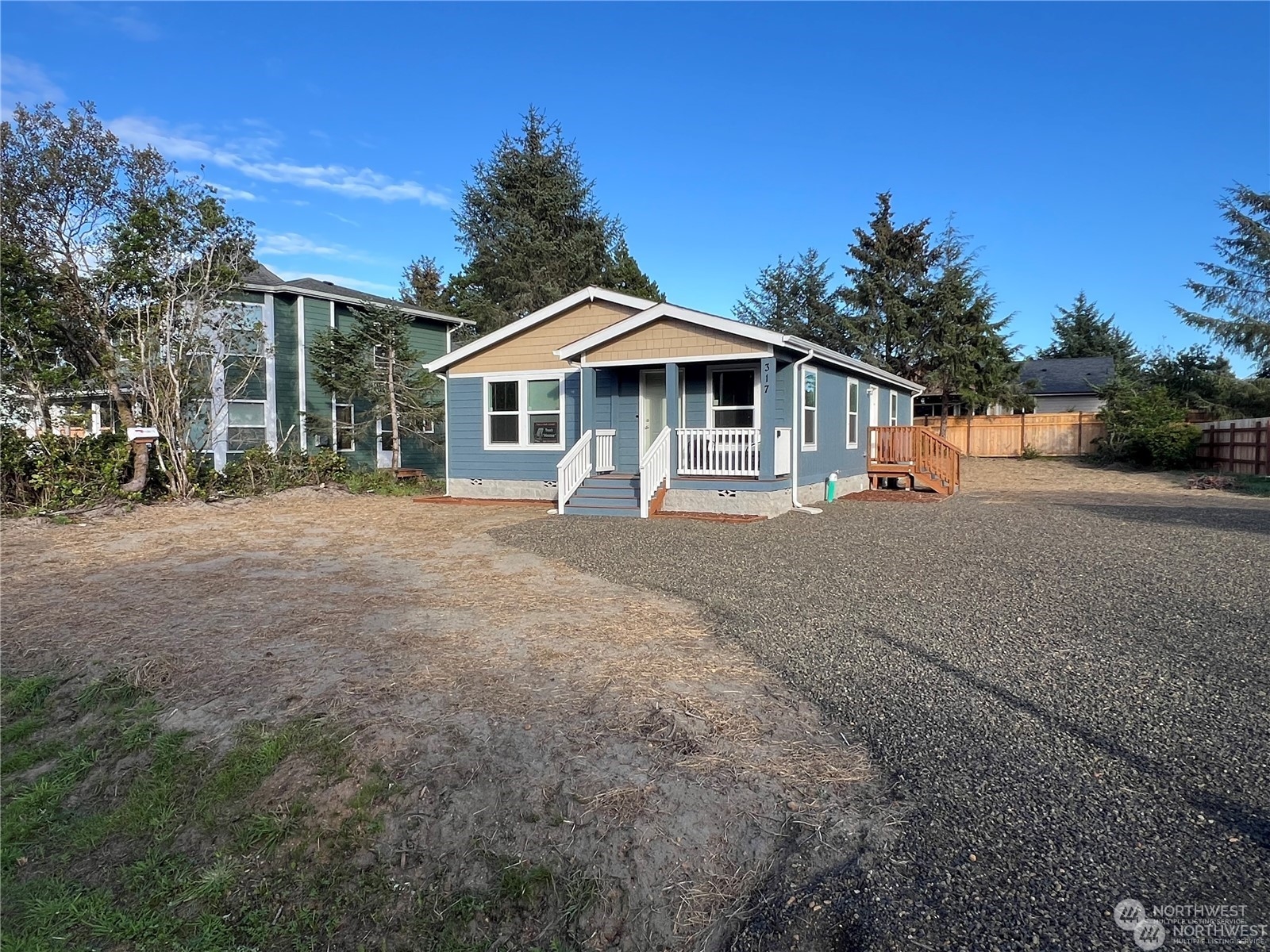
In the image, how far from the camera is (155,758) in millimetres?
3715

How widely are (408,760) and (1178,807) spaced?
3195 millimetres

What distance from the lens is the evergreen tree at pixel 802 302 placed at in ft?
101

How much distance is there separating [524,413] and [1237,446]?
19539mm

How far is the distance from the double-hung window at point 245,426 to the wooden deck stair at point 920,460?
14526 mm

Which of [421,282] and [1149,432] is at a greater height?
[421,282]

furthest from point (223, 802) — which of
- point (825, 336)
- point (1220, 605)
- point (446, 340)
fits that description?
point (825, 336)

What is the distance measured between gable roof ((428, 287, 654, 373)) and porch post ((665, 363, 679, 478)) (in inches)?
70.5

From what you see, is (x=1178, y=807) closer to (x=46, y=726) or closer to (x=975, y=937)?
(x=975, y=937)

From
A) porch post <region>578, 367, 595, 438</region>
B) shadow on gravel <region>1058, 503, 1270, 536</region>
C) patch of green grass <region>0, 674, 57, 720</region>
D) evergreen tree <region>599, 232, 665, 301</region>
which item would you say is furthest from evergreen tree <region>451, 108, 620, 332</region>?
patch of green grass <region>0, 674, 57, 720</region>

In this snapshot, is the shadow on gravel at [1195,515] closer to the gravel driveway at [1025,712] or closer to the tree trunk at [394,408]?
the gravel driveway at [1025,712]

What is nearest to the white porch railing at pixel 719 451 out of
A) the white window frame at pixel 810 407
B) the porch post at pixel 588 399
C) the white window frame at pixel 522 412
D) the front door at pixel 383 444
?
the white window frame at pixel 810 407

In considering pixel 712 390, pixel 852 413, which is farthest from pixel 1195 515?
pixel 712 390

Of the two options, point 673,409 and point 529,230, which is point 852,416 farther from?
point 529,230

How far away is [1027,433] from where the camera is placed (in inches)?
1056
